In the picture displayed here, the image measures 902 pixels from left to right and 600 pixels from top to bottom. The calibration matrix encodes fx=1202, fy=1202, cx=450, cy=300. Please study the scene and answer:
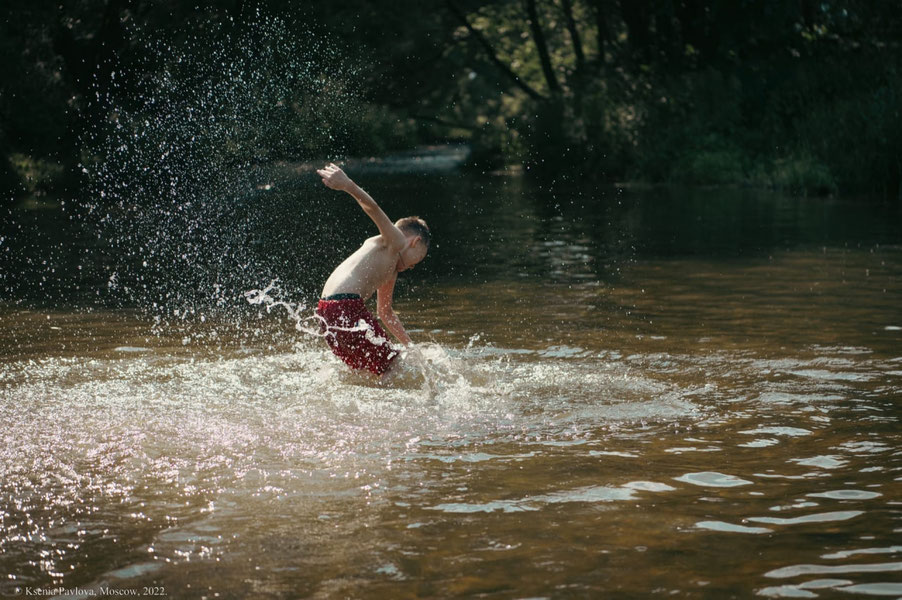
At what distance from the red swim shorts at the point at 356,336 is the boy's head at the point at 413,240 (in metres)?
0.47

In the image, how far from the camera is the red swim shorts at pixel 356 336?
27.2 ft

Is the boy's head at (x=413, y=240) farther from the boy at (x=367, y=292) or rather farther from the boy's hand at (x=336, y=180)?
the boy's hand at (x=336, y=180)

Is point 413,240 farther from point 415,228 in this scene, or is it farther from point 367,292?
point 367,292

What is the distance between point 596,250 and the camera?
17656 mm

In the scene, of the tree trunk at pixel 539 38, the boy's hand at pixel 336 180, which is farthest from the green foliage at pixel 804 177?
the boy's hand at pixel 336 180

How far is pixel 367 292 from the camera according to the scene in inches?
338

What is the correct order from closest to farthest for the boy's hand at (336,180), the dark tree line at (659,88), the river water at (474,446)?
1. the river water at (474,446)
2. the boy's hand at (336,180)
3. the dark tree line at (659,88)

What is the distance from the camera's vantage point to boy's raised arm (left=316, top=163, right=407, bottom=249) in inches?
307

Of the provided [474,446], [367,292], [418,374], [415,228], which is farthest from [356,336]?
[474,446]

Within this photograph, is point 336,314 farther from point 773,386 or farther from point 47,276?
point 47,276

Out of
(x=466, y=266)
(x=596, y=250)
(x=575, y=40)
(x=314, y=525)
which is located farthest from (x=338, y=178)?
(x=575, y=40)

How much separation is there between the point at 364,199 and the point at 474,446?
218 centimetres

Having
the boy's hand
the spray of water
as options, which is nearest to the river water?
the boy's hand

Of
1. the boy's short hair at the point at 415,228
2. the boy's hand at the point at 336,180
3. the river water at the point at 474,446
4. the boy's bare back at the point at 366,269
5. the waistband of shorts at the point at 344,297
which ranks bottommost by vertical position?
the river water at the point at 474,446
